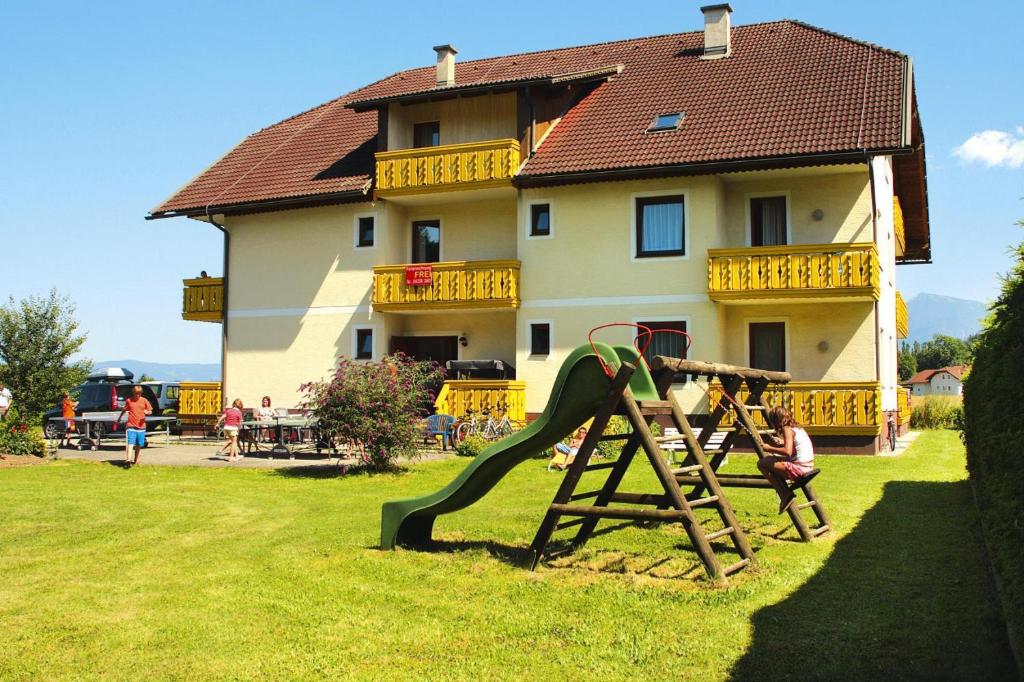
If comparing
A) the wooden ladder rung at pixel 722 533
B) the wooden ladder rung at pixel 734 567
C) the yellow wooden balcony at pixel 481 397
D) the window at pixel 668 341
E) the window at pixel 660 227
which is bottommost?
the wooden ladder rung at pixel 734 567

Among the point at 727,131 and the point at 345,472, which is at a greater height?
the point at 727,131

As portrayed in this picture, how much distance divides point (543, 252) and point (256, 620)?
19.2 metres

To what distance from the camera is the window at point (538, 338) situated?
25.6m

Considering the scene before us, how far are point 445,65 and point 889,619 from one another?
2620cm

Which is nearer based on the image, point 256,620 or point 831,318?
point 256,620

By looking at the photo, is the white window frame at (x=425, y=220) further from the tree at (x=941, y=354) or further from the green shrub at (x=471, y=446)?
the tree at (x=941, y=354)

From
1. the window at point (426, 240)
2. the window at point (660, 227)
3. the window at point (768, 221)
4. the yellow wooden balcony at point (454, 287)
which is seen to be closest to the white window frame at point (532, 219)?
the yellow wooden balcony at point (454, 287)

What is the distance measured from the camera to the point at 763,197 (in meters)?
24.3

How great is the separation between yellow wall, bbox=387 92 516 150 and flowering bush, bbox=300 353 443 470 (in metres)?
11.8

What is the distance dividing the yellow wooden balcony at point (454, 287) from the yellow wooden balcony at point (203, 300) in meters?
5.79

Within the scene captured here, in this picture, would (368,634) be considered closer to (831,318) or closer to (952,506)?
(952,506)

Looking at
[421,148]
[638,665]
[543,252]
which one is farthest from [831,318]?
[638,665]

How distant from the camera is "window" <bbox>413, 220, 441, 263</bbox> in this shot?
93.2 ft

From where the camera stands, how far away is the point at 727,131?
23891 millimetres
